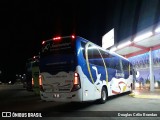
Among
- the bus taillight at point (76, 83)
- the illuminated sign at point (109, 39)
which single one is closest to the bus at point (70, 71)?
the bus taillight at point (76, 83)

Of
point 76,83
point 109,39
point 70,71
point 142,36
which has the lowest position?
point 76,83

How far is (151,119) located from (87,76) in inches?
154

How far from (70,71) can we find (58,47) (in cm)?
143

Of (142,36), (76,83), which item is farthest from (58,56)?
(142,36)

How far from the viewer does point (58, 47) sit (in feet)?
36.8

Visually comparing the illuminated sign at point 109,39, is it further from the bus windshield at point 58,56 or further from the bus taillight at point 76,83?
the bus taillight at point 76,83

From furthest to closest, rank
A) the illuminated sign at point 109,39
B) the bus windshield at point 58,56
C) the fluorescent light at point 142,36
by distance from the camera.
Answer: the illuminated sign at point 109,39 → the fluorescent light at point 142,36 → the bus windshield at point 58,56

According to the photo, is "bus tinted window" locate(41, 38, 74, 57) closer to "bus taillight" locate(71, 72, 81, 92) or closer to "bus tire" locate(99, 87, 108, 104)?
"bus taillight" locate(71, 72, 81, 92)

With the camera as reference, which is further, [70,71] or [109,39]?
[109,39]

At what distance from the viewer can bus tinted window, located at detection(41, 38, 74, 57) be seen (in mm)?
10836

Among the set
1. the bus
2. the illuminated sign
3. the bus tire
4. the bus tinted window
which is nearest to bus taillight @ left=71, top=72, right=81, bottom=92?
the bus

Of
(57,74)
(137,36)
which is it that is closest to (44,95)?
(57,74)

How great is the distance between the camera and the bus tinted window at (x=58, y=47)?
10.8 meters

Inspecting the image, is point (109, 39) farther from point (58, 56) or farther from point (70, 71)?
point (70, 71)
